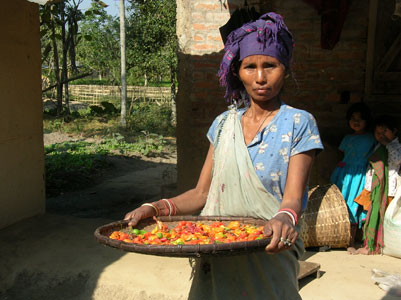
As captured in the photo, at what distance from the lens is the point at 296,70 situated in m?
5.59

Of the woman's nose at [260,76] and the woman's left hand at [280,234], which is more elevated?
the woman's nose at [260,76]

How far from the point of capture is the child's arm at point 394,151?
16.2 ft

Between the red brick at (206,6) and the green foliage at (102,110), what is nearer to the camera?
the red brick at (206,6)

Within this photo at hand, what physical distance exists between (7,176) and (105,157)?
5.88m

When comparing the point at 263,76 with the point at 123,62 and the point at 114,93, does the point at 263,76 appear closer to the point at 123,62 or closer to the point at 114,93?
the point at 123,62

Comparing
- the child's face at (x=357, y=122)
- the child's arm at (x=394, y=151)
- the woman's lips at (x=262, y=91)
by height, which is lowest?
the child's arm at (x=394, y=151)

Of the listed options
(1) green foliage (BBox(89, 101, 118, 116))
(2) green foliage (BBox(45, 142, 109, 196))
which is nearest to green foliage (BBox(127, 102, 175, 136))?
(1) green foliage (BBox(89, 101, 118, 116))

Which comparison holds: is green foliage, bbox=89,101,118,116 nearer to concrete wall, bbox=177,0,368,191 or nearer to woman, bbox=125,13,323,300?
concrete wall, bbox=177,0,368,191

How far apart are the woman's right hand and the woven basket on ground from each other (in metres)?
3.16

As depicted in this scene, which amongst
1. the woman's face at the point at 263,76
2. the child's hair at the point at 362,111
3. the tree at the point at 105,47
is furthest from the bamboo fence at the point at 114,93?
the woman's face at the point at 263,76

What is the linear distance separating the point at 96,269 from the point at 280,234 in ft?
10.4

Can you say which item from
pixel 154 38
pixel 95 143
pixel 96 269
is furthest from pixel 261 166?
pixel 154 38

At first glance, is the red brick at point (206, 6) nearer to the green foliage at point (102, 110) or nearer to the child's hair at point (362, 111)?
the child's hair at point (362, 111)

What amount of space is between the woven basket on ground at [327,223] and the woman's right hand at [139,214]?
316 cm
